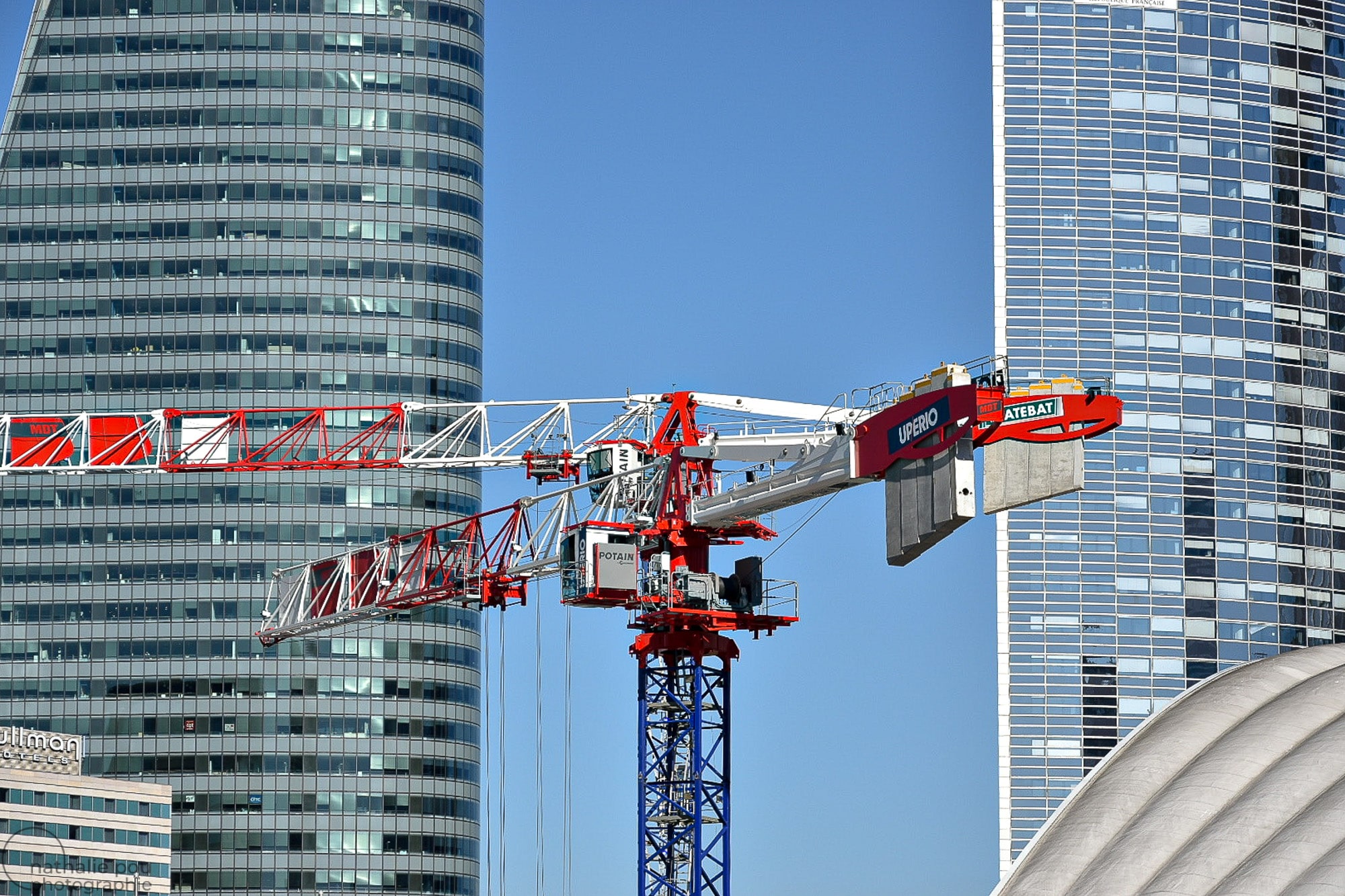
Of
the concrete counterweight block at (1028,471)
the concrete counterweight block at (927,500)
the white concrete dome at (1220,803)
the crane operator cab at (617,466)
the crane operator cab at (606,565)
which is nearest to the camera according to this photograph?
the white concrete dome at (1220,803)

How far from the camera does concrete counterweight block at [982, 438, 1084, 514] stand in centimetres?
10806

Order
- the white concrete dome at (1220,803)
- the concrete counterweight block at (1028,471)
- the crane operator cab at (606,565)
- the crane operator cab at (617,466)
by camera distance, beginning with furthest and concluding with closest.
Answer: the crane operator cab at (617,466) → the crane operator cab at (606,565) → the concrete counterweight block at (1028,471) → the white concrete dome at (1220,803)

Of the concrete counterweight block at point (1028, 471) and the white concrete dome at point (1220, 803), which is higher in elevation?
the concrete counterweight block at point (1028, 471)

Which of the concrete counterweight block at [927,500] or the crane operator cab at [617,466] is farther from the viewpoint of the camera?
the crane operator cab at [617,466]

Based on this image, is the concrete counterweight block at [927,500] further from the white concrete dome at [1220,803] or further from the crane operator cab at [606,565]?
the crane operator cab at [606,565]

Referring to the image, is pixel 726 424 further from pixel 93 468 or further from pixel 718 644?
pixel 93 468

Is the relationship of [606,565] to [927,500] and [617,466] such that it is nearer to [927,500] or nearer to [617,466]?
[617,466]

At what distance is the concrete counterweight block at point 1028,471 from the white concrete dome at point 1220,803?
16591mm

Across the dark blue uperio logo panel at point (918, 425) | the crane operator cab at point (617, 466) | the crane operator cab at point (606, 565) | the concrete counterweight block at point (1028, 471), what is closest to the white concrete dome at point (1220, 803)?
the concrete counterweight block at point (1028, 471)

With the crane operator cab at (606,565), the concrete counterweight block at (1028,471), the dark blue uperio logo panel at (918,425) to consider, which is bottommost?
the crane operator cab at (606,565)

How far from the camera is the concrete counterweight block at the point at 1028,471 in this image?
108 m

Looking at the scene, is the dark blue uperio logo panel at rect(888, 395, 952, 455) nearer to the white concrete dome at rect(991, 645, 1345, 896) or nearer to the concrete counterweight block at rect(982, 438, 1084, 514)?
the concrete counterweight block at rect(982, 438, 1084, 514)

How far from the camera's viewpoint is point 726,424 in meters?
127

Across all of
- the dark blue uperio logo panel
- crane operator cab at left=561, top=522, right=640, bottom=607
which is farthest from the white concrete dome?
crane operator cab at left=561, top=522, right=640, bottom=607
